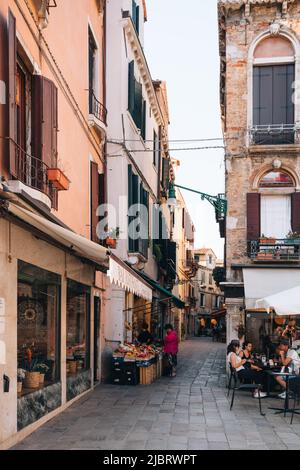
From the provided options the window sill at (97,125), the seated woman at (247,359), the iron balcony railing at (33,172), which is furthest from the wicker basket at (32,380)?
the window sill at (97,125)

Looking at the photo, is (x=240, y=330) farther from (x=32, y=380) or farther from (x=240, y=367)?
(x=32, y=380)

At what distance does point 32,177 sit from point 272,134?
1128cm

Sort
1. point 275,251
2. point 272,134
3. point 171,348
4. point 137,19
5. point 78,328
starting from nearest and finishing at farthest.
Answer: point 78,328
point 171,348
point 275,251
point 272,134
point 137,19

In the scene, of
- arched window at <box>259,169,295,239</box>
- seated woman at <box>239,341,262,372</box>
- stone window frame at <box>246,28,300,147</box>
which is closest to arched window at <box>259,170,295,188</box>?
arched window at <box>259,169,295,239</box>

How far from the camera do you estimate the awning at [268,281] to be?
16.5m

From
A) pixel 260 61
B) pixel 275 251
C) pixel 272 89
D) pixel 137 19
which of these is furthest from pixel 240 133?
pixel 137 19

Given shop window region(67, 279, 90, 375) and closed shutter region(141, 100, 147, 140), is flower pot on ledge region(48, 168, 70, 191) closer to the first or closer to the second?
shop window region(67, 279, 90, 375)

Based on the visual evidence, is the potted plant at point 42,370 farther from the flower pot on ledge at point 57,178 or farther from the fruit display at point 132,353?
the fruit display at point 132,353

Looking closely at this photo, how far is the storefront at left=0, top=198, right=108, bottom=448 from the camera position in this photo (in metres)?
7.97

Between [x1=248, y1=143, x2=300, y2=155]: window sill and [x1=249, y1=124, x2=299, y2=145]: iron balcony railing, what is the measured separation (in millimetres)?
213

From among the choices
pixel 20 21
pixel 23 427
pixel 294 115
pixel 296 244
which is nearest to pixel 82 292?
pixel 23 427

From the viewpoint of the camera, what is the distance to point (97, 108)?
1520 centimetres
